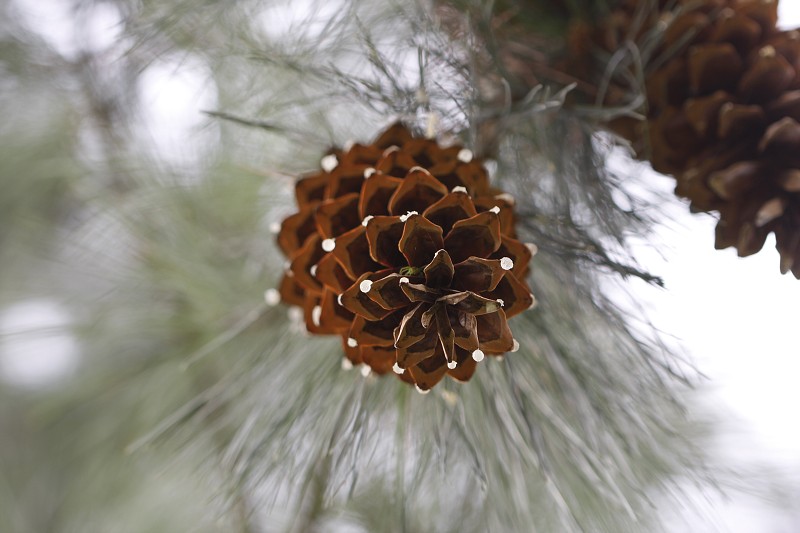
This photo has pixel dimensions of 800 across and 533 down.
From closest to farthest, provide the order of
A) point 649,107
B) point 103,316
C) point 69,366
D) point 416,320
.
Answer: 1. point 416,320
2. point 649,107
3. point 103,316
4. point 69,366

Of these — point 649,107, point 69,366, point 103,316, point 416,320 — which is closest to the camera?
point 416,320

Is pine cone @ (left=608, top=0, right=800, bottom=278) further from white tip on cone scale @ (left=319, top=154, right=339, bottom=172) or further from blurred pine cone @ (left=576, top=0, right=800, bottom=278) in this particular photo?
white tip on cone scale @ (left=319, top=154, right=339, bottom=172)

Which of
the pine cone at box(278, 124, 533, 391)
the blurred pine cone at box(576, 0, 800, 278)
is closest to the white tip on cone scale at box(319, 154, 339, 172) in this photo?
the pine cone at box(278, 124, 533, 391)

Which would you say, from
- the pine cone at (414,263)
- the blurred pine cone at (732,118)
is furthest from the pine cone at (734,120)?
the pine cone at (414,263)

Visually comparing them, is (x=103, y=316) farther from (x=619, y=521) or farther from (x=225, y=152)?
(x=619, y=521)

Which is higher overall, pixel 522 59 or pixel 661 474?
pixel 522 59

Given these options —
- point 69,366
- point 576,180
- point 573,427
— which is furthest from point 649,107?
point 69,366
